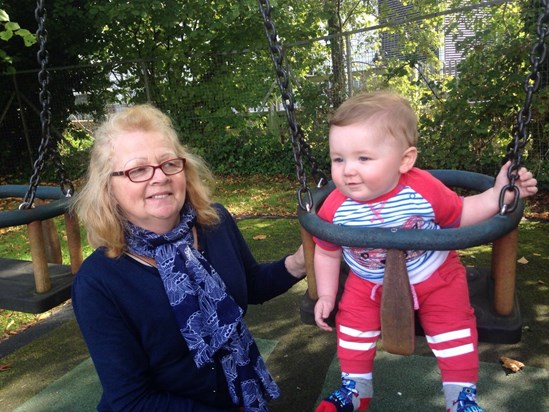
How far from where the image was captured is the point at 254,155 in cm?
902

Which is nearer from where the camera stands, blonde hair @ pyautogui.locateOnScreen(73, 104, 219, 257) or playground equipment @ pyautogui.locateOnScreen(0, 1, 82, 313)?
blonde hair @ pyautogui.locateOnScreen(73, 104, 219, 257)

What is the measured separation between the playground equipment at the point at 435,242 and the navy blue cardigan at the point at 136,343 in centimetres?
46

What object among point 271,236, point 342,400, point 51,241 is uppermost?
point 51,241

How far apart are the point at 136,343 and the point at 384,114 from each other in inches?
43.0

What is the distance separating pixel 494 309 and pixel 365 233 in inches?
23.5

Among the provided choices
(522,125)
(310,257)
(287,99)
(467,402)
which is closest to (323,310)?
(310,257)

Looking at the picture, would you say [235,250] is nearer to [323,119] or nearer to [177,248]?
[177,248]

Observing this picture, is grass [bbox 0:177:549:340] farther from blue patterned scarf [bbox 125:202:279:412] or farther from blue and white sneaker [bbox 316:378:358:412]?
blue patterned scarf [bbox 125:202:279:412]

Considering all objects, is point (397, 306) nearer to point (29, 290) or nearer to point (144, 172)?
point (144, 172)

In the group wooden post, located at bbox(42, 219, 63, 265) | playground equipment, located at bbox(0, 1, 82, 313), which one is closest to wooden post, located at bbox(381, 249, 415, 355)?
playground equipment, located at bbox(0, 1, 82, 313)

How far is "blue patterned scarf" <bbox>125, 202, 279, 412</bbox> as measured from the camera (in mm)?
1620

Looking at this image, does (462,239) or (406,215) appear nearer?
(462,239)

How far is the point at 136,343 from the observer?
1.58 metres

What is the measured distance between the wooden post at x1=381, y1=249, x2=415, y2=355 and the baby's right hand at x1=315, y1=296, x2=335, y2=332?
0.81 feet
